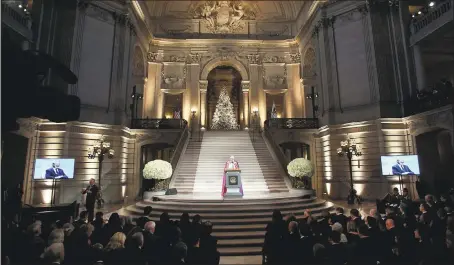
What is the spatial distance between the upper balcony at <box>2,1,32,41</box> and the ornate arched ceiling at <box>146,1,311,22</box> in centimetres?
1152

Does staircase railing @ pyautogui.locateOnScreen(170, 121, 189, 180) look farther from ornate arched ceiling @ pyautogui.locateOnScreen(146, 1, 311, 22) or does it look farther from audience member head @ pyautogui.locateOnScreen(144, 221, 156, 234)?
ornate arched ceiling @ pyautogui.locateOnScreen(146, 1, 311, 22)

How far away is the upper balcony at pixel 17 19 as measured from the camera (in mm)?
11330

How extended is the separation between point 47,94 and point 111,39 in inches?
556

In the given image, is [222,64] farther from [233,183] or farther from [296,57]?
[233,183]

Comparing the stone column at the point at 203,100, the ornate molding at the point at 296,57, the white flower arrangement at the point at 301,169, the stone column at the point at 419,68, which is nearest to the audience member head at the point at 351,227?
the white flower arrangement at the point at 301,169

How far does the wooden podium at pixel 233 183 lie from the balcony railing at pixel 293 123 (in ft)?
28.5

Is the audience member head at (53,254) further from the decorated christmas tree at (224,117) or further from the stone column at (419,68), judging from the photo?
the decorated christmas tree at (224,117)

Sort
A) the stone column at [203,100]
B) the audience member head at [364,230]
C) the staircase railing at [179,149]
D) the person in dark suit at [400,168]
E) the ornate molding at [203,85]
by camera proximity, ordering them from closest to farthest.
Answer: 1. the audience member head at [364,230]
2. the person in dark suit at [400,168]
3. the staircase railing at [179,149]
4. the stone column at [203,100]
5. the ornate molding at [203,85]

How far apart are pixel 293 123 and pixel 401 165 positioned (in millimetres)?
8181

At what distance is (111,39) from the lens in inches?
641

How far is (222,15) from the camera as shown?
935 inches

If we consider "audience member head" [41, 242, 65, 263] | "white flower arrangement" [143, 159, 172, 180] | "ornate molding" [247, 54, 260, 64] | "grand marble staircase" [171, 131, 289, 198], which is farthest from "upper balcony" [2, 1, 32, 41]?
"ornate molding" [247, 54, 260, 64]

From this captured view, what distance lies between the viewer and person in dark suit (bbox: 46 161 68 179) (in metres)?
10.7

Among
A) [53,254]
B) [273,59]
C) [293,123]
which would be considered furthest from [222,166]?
[273,59]
